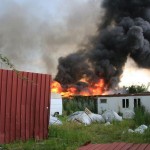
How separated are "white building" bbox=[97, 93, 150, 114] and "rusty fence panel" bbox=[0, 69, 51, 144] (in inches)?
645

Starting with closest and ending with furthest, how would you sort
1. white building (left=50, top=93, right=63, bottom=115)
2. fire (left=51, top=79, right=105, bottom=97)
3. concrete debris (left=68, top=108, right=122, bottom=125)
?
concrete debris (left=68, top=108, right=122, bottom=125), white building (left=50, top=93, right=63, bottom=115), fire (left=51, top=79, right=105, bottom=97)

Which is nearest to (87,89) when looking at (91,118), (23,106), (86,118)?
(91,118)

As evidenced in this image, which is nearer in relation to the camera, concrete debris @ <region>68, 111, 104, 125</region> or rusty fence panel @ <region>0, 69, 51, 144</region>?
rusty fence panel @ <region>0, 69, 51, 144</region>

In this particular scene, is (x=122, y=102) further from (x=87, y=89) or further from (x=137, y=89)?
(x=87, y=89)

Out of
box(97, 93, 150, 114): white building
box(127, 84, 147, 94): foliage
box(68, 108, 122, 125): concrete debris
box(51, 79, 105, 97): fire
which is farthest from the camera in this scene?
box(51, 79, 105, 97): fire

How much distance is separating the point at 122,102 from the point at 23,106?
Answer: 19.7m

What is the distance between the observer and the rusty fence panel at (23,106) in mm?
12773

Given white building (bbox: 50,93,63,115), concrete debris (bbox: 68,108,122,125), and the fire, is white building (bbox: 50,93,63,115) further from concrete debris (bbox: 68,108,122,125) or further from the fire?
the fire

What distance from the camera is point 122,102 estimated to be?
32.0 meters

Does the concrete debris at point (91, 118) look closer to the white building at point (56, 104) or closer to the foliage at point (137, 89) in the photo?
the white building at point (56, 104)

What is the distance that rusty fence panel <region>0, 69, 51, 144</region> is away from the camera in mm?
12773

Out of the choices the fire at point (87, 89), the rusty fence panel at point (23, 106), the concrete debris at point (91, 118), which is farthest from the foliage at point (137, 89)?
the rusty fence panel at point (23, 106)

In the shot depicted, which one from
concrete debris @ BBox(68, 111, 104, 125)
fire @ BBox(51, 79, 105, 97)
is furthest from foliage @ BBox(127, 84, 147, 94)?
concrete debris @ BBox(68, 111, 104, 125)

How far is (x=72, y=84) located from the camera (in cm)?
5291
